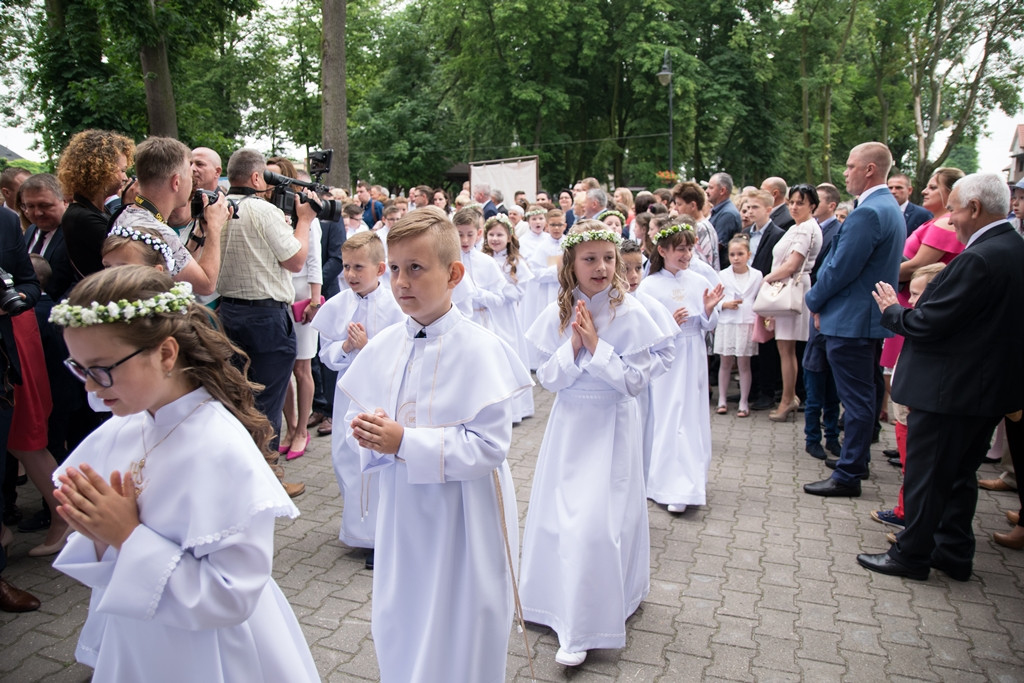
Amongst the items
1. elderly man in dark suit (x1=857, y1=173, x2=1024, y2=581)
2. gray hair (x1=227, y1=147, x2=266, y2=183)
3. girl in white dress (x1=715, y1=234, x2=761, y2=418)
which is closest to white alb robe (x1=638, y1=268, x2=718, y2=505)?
elderly man in dark suit (x1=857, y1=173, x2=1024, y2=581)

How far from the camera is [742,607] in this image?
4184 millimetres

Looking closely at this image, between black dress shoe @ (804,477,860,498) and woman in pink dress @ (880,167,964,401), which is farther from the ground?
woman in pink dress @ (880,167,964,401)

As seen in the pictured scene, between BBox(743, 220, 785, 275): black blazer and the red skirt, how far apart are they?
710 cm

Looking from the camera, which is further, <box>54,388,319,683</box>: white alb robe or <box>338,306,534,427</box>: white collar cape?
<box>338,306,534,427</box>: white collar cape

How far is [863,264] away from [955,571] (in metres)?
2.29

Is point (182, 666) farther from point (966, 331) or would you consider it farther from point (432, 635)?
A: point (966, 331)

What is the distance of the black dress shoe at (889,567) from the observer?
14.8 ft

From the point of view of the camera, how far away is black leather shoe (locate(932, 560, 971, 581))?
4.50m

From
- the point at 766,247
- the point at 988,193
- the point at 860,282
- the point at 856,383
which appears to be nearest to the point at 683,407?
the point at 856,383

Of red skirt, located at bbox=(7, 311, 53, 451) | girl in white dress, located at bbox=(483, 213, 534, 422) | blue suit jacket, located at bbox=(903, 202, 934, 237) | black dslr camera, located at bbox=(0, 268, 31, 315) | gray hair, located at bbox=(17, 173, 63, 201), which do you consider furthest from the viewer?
girl in white dress, located at bbox=(483, 213, 534, 422)

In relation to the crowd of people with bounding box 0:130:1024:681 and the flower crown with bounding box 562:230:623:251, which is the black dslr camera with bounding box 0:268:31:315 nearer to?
the crowd of people with bounding box 0:130:1024:681

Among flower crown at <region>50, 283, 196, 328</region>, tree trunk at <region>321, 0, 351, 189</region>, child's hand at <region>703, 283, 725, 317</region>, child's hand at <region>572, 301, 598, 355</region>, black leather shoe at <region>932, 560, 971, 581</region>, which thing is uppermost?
tree trunk at <region>321, 0, 351, 189</region>

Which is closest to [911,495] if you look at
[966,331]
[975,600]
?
[975,600]

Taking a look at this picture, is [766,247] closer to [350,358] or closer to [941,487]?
[941,487]
